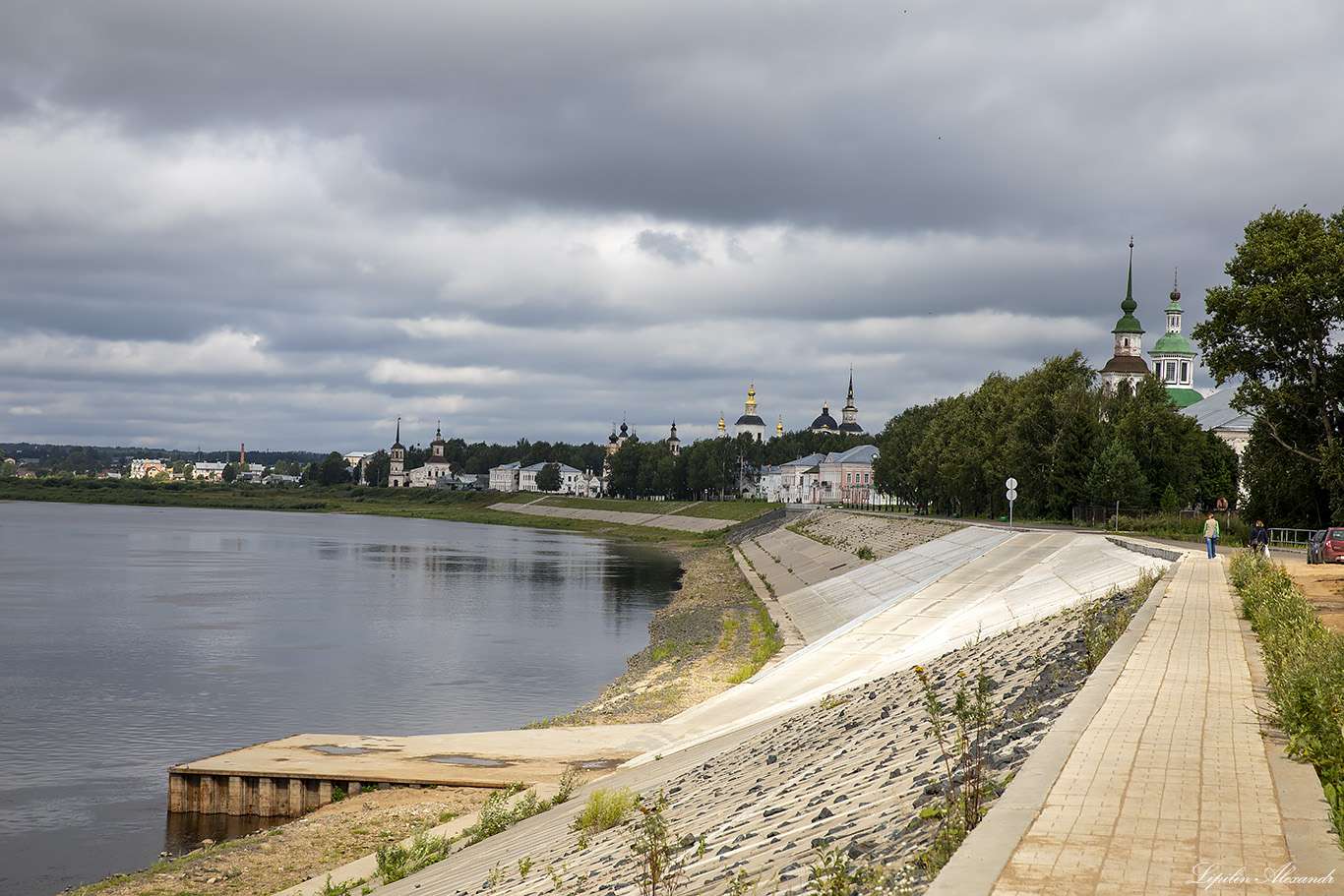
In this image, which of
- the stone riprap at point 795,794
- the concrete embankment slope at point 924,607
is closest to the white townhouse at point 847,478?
the concrete embankment slope at point 924,607

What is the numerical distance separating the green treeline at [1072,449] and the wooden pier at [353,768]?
179 feet

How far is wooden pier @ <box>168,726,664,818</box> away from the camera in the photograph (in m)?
19.8

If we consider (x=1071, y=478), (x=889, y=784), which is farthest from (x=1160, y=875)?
(x=1071, y=478)

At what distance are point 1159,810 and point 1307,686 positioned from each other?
10.5 ft

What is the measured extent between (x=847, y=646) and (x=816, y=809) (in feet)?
61.4

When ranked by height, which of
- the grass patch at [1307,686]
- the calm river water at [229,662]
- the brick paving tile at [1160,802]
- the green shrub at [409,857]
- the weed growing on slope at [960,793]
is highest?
the grass patch at [1307,686]

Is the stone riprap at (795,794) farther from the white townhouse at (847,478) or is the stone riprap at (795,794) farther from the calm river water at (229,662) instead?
the white townhouse at (847,478)

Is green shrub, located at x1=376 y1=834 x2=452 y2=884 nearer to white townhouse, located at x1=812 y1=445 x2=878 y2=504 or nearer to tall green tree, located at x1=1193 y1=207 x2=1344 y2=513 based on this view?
tall green tree, located at x1=1193 y1=207 x2=1344 y2=513

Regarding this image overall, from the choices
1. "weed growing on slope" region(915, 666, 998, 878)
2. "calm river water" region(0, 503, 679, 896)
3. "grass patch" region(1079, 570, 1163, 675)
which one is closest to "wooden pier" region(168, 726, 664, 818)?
"calm river water" region(0, 503, 679, 896)

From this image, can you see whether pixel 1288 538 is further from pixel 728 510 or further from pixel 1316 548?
pixel 728 510

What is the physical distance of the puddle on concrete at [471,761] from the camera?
20625 mm

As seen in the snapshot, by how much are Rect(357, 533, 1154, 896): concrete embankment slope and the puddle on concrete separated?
265 centimetres

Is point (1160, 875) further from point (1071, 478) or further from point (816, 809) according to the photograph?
point (1071, 478)

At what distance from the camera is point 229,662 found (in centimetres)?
3691
